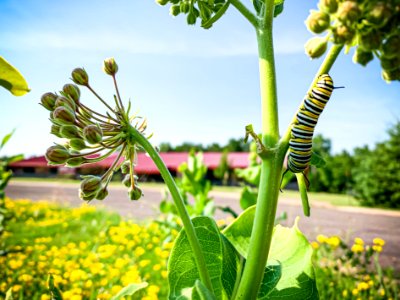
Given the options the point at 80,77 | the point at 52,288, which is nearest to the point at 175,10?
the point at 80,77

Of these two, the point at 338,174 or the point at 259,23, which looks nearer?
the point at 259,23

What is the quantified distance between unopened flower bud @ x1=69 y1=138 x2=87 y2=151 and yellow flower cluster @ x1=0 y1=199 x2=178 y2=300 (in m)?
2.61

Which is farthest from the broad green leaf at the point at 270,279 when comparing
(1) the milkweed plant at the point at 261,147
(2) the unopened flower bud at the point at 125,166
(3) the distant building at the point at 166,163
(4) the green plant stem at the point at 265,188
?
(3) the distant building at the point at 166,163

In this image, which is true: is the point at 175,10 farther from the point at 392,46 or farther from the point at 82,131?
the point at 392,46

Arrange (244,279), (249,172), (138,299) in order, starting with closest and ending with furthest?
(244,279) < (138,299) < (249,172)

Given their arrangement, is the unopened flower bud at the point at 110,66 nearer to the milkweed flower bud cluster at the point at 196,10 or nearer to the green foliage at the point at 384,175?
the milkweed flower bud cluster at the point at 196,10

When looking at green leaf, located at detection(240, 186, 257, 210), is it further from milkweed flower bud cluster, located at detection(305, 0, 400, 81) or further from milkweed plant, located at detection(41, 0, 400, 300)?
milkweed flower bud cluster, located at detection(305, 0, 400, 81)

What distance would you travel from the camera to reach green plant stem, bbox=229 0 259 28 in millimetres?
1322

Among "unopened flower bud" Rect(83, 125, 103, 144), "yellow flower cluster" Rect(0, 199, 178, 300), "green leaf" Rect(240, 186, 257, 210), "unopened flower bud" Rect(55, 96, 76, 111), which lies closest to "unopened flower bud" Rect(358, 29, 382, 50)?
"unopened flower bud" Rect(83, 125, 103, 144)

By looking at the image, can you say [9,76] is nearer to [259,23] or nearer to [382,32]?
[259,23]

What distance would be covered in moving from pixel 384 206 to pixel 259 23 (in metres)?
30.8

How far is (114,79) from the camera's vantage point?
1465 millimetres

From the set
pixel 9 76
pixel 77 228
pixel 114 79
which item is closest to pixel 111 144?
pixel 114 79

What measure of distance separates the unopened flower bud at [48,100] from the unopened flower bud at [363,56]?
1.04m
